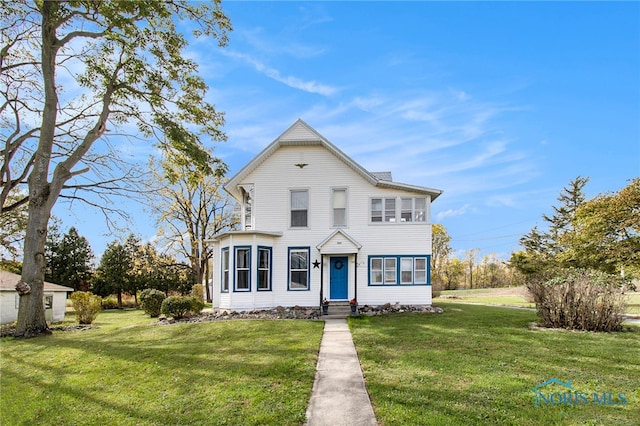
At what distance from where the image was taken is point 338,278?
17547 mm

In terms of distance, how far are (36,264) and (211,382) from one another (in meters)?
10.7

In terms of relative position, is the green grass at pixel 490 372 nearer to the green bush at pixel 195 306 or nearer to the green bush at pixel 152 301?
the green bush at pixel 195 306

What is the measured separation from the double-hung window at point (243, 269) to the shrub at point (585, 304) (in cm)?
1138

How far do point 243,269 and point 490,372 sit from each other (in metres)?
11.8

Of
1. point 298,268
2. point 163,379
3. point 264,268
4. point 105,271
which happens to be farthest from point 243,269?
point 105,271

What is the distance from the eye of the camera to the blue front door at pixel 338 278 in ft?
57.2

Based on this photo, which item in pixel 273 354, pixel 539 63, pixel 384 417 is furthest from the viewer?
pixel 539 63

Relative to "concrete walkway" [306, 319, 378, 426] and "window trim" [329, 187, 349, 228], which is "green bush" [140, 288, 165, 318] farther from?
"concrete walkway" [306, 319, 378, 426]

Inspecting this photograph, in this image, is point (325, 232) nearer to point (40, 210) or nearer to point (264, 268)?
point (264, 268)

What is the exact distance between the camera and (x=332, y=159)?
59.0ft

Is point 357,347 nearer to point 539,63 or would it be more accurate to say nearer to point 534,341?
point 534,341

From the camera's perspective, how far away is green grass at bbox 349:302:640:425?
17.1 feet

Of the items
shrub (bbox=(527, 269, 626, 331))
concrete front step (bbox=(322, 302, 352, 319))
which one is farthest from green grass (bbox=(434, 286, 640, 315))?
concrete front step (bbox=(322, 302, 352, 319))

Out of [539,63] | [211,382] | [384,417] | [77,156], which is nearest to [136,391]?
[211,382]
